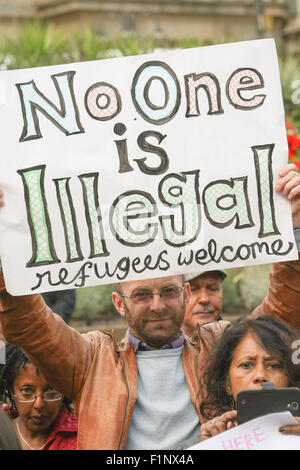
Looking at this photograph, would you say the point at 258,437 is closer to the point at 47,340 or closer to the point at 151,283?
the point at 151,283

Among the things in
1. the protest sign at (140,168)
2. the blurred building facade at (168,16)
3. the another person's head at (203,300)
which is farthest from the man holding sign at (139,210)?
the blurred building facade at (168,16)

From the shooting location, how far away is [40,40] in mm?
10789

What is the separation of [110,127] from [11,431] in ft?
3.14

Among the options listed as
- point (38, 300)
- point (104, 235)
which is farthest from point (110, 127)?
point (38, 300)

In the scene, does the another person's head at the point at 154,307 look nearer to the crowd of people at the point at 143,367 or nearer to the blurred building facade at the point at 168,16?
the crowd of people at the point at 143,367

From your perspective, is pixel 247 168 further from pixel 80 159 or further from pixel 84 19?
pixel 84 19

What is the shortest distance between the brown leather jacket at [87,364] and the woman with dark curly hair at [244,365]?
4 cm

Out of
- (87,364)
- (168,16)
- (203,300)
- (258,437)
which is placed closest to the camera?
(258,437)

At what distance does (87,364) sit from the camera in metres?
2.87

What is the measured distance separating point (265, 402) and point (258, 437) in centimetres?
10

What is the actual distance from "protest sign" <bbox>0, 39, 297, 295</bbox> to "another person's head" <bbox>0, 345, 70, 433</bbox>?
0.27 meters

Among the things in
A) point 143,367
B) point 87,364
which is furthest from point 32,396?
point 143,367

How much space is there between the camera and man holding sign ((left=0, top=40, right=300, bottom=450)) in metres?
2.81

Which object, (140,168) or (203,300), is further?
(203,300)
